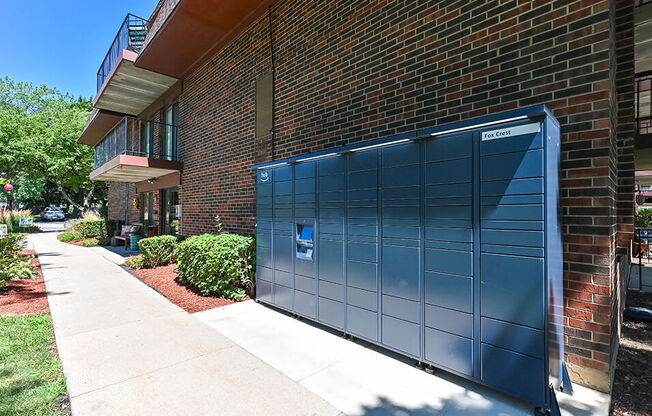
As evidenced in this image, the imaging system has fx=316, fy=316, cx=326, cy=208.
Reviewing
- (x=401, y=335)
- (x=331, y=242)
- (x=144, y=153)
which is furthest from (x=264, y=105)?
(x=144, y=153)

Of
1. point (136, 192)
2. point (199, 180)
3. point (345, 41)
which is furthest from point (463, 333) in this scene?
point (136, 192)

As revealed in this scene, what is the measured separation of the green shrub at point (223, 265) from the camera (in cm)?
560

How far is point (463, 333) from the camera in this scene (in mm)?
2816

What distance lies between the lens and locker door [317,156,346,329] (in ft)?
12.9

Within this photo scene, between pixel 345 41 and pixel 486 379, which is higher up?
pixel 345 41

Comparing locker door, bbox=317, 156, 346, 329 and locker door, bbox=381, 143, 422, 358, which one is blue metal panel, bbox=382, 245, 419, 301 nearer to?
locker door, bbox=381, 143, 422, 358

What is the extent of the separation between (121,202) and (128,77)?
29.1ft

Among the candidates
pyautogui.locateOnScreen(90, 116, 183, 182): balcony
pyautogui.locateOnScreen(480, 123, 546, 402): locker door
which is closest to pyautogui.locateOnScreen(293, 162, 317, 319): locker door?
pyautogui.locateOnScreen(480, 123, 546, 402): locker door

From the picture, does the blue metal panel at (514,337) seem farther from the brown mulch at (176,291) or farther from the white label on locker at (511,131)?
the brown mulch at (176,291)

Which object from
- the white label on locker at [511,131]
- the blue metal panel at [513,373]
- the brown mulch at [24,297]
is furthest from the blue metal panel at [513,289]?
the brown mulch at [24,297]

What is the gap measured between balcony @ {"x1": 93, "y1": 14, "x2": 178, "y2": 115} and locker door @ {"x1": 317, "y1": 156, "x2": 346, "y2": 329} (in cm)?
830

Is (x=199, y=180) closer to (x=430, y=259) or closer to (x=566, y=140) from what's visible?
(x=430, y=259)

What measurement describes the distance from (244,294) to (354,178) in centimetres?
332

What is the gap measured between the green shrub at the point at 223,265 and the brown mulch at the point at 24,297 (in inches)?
89.5
